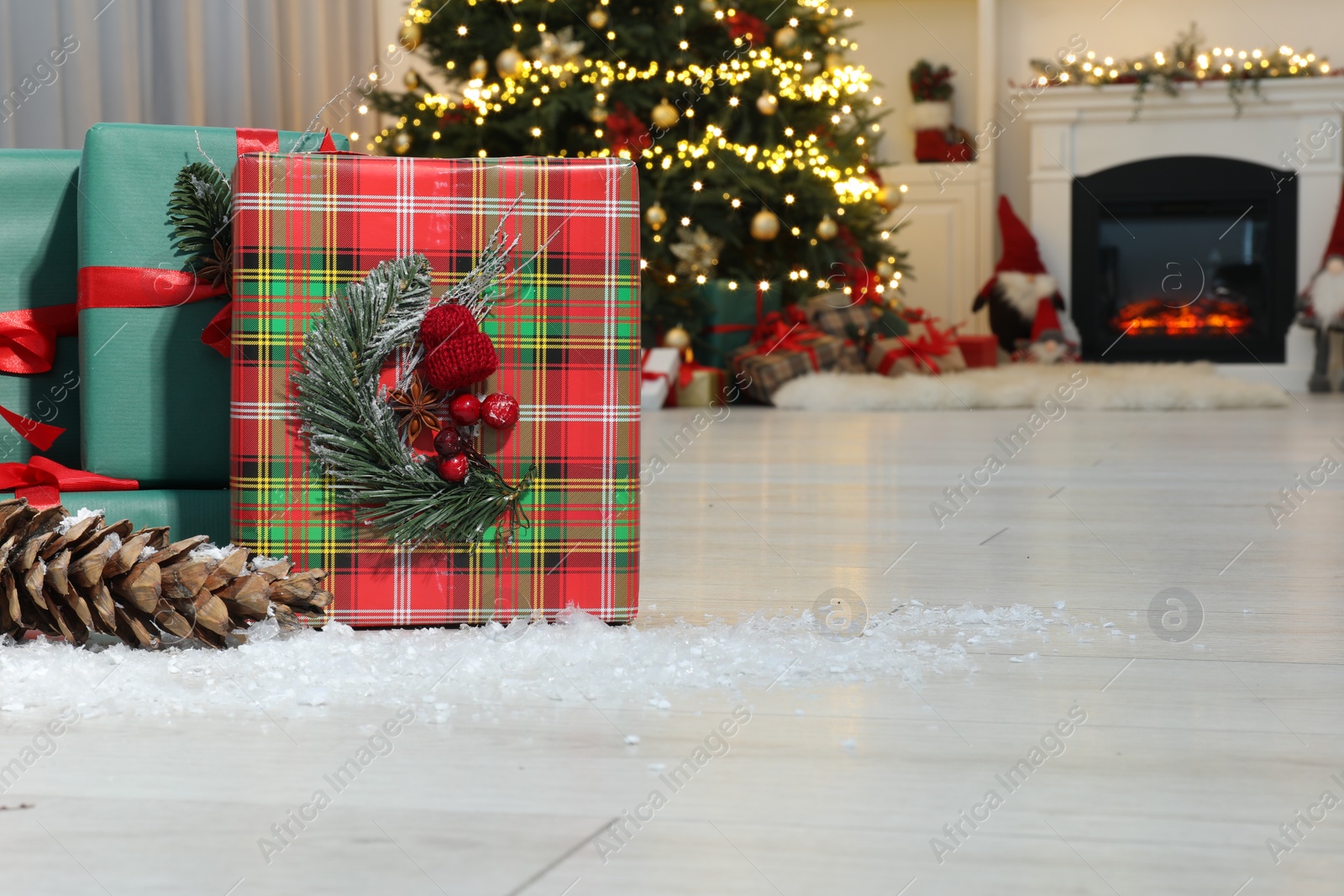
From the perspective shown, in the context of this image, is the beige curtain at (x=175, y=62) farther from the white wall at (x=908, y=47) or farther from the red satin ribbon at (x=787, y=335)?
the white wall at (x=908, y=47)

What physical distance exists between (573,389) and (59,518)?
33cm

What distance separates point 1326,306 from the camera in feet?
13.3

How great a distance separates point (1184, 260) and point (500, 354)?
13.7 feet

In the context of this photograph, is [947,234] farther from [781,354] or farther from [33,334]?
[33,334]

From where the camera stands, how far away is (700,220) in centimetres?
337

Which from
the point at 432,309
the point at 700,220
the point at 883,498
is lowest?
the point at 883,498

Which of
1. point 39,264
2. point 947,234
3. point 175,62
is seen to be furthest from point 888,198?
point 39,264

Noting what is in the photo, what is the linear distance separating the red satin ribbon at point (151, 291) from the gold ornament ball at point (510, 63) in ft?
7.96

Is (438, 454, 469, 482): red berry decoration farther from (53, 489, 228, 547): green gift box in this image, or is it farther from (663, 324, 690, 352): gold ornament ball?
(663, 324, 690, 352): gold ornament ball

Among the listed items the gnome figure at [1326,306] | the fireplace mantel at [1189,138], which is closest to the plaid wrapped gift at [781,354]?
the fireplace mantel at [1189,138]

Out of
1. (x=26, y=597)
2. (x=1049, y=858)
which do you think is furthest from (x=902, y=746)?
(x=26, y=597)

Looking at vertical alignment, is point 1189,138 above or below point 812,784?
above

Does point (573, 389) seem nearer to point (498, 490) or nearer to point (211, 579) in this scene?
point (498, 490)

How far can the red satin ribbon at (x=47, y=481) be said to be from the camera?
2.89 ft
